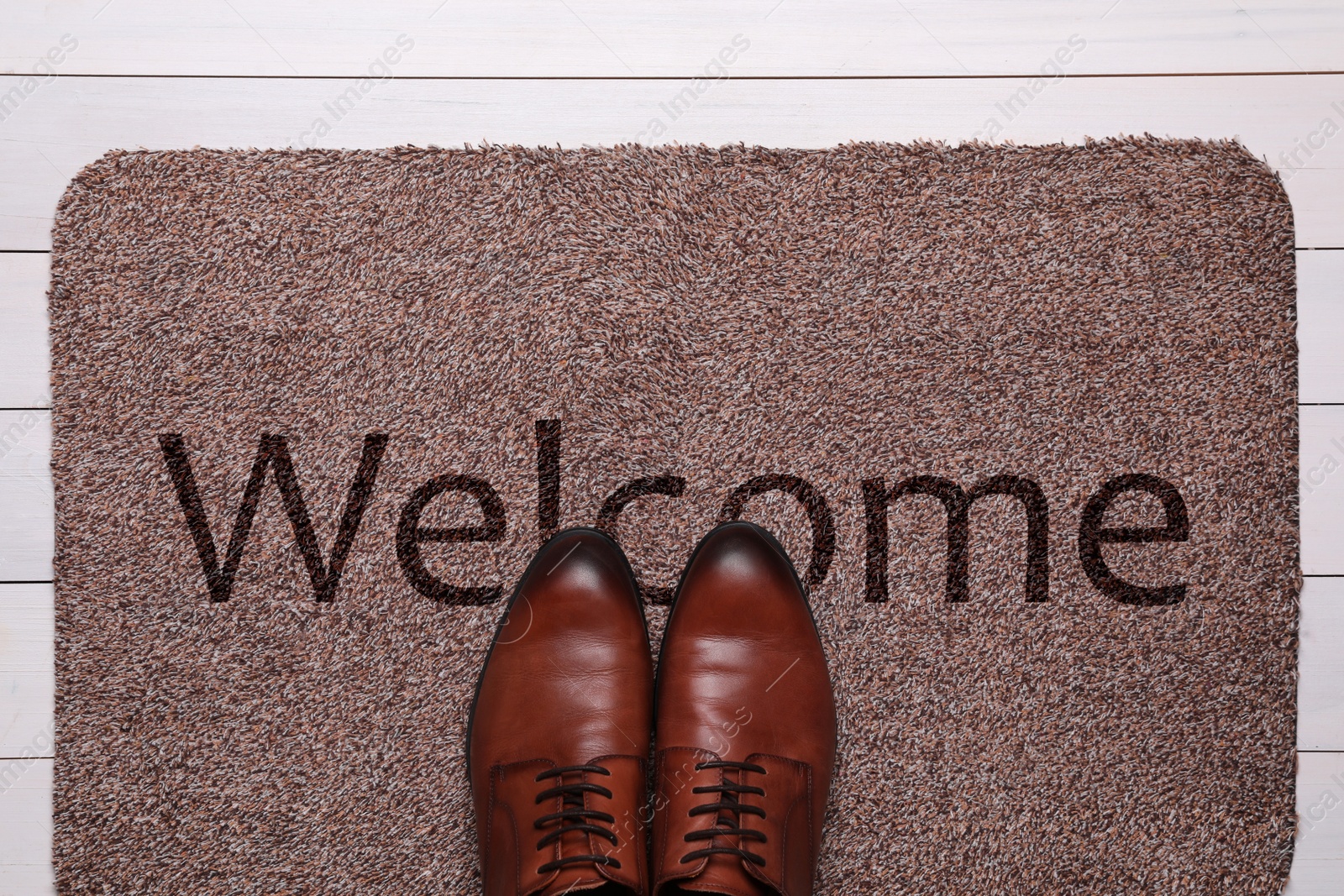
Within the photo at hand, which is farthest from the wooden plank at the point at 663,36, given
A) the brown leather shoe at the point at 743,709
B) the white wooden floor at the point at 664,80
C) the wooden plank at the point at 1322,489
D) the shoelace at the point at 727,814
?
the shoelace at the point at 727,814

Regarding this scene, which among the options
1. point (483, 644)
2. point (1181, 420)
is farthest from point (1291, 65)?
point (483, 644)

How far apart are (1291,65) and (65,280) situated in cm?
134

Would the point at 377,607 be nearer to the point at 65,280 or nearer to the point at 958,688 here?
the point at 65,280

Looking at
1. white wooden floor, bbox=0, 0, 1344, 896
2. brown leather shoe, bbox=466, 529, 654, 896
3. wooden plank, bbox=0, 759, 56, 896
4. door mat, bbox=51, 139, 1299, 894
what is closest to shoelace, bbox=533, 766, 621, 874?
brown leather shoe, bbox=466, 529, 654, 896

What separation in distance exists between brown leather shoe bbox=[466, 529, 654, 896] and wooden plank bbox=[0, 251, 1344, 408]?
1.87 feet

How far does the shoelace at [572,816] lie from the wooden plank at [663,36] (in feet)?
2.39

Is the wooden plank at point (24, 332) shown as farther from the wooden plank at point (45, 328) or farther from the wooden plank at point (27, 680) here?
the wooden plank at point (27, 680)

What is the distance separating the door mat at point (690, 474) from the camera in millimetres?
686

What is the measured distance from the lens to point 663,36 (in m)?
0.73

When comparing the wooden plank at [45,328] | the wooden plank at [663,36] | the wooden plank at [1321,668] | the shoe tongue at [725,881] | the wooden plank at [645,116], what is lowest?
the shoe tongue at [725,881]

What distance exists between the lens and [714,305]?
704 millimetres

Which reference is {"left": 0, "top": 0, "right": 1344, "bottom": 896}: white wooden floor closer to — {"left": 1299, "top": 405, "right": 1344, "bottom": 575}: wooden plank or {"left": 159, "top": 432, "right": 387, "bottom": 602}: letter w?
{"left": 1299, "top": 405, "right": 1344, "bottom": 575}: wooden plank

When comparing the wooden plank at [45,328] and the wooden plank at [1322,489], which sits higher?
the wooden plank at [45,328]

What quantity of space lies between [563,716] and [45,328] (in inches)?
27.1
